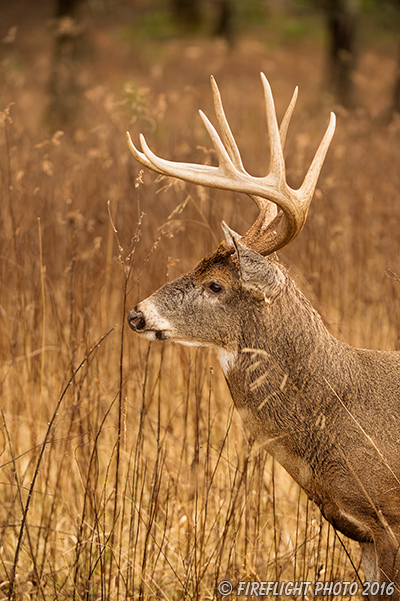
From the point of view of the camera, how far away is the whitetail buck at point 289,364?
2529 millimetres

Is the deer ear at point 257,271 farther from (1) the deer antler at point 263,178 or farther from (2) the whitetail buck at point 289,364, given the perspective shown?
(1) the deer antler at point 263,178

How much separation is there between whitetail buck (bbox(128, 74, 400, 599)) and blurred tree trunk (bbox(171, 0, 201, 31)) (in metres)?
25.0

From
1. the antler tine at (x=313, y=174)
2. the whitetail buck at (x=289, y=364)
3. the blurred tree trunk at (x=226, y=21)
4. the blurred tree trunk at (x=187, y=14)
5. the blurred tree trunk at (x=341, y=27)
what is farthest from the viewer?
the blurred tree trunk at (x=187, y=14)

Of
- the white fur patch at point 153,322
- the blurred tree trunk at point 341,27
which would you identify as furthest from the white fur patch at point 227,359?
the blurred tree trunk at point 341,27

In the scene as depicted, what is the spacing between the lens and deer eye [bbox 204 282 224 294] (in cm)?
274

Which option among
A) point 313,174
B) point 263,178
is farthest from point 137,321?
point 313,174

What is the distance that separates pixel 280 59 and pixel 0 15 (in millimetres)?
9334

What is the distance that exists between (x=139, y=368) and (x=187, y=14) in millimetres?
24748

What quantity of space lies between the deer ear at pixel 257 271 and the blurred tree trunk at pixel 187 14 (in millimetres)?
25155

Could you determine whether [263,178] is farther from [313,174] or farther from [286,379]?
[286,379]

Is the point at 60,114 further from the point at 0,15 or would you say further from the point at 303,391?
the point at 0,15

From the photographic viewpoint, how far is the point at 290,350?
2666 millimetres

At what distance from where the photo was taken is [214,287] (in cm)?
275

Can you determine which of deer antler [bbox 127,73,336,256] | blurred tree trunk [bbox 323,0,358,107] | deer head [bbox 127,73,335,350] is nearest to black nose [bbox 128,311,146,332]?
deer head [bbox 127,73,335,350]
